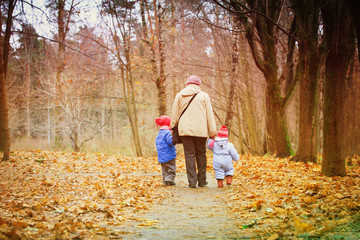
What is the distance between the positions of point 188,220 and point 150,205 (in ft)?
4.07

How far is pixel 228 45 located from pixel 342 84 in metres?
8.81

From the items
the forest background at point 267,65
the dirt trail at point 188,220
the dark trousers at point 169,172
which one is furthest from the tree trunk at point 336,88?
the dark trousers at point 169,172

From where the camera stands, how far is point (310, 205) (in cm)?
374

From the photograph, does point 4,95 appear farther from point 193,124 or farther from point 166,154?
point 193,124

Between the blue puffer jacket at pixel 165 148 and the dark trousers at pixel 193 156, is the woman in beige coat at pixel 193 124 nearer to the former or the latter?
the dark trousers at pixel 193 156

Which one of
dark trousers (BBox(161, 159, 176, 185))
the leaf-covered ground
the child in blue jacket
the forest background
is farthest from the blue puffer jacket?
the forest background

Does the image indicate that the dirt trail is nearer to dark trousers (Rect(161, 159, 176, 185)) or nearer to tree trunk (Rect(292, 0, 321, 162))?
dark trousers (Rect(161, 159, 176, 185))

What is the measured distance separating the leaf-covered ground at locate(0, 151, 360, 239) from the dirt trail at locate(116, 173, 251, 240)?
0.13m

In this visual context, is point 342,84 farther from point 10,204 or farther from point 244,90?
point 244,90

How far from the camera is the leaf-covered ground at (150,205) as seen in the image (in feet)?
9.71

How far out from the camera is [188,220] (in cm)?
392

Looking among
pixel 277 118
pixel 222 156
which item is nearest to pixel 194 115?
pixel 222 156

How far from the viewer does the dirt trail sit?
317 cm

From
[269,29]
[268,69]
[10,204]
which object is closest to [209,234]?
[10,204]
